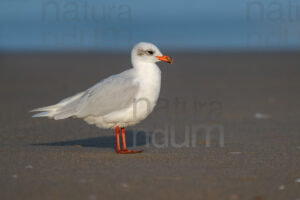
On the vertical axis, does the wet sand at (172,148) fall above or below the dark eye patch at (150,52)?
below

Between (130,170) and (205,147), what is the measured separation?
1884mm

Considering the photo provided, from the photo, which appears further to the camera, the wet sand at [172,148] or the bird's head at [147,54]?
the bird's head at [147,54]

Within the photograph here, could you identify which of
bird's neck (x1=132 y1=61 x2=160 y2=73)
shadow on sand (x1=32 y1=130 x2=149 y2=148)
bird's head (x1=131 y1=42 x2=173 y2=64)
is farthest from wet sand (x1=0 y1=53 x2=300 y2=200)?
bird's head (x1=131 y1=42 x2=173 y2=64)

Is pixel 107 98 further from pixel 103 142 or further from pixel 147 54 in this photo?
pixel 103 142

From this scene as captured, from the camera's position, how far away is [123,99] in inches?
271

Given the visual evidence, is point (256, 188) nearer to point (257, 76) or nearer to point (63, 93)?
point (63, 93)

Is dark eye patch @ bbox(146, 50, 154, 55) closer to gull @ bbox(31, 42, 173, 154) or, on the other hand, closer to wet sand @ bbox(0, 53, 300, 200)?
gull @ bbox(31, 42, 173, 154)

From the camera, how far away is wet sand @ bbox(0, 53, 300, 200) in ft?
17.0

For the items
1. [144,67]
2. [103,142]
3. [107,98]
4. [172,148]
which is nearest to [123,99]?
[107,98]

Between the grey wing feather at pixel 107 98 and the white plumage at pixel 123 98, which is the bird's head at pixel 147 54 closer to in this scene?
the white plumage at pixel 123 98

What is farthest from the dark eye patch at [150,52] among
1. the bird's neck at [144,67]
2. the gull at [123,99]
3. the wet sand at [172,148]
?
the wet sand at [172,148]

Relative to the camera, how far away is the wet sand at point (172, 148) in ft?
17.0

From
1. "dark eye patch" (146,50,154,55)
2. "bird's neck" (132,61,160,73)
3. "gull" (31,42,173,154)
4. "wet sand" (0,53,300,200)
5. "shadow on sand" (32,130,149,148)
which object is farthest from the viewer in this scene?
"shadow on sand" (32,130,149,148)

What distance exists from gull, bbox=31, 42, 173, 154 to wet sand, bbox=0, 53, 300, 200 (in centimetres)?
45
